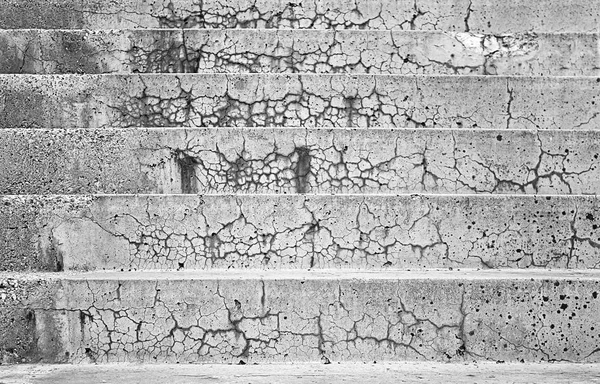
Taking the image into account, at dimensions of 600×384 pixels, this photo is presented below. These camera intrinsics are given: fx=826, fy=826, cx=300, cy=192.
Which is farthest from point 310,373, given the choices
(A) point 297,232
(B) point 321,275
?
(A) point 297,232

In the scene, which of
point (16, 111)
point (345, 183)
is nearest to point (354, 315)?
point (345, 183)

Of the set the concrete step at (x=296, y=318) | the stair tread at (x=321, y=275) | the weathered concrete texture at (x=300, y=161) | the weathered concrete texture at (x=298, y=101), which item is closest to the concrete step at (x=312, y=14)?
the weathered concrete texture at (x=298, y=101)

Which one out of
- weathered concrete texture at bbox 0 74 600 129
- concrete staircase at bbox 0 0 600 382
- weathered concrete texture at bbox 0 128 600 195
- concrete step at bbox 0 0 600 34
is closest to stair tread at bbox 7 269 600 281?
concrete staircase at bbox 0 0 600 382

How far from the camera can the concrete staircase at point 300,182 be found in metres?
3.88

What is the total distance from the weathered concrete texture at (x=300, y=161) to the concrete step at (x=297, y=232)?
0.28 metres

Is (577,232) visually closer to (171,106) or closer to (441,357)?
(441,357)

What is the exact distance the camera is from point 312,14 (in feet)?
17.9

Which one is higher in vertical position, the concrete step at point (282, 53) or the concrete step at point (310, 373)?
the concrete step at point (282, 53)

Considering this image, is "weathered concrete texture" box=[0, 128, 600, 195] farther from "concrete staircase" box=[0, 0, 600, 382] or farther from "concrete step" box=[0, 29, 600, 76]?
"concrete step" box=[0, 29, 600, 76]

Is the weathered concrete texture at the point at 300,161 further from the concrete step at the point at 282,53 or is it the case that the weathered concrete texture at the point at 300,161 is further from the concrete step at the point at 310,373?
the concrete step at the point at 310,373

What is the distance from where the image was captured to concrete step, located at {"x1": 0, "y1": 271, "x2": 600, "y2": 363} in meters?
3.87

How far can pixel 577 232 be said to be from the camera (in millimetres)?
4184

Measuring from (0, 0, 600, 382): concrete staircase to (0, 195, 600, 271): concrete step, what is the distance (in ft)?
0.03

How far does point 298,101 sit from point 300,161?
47 cm
